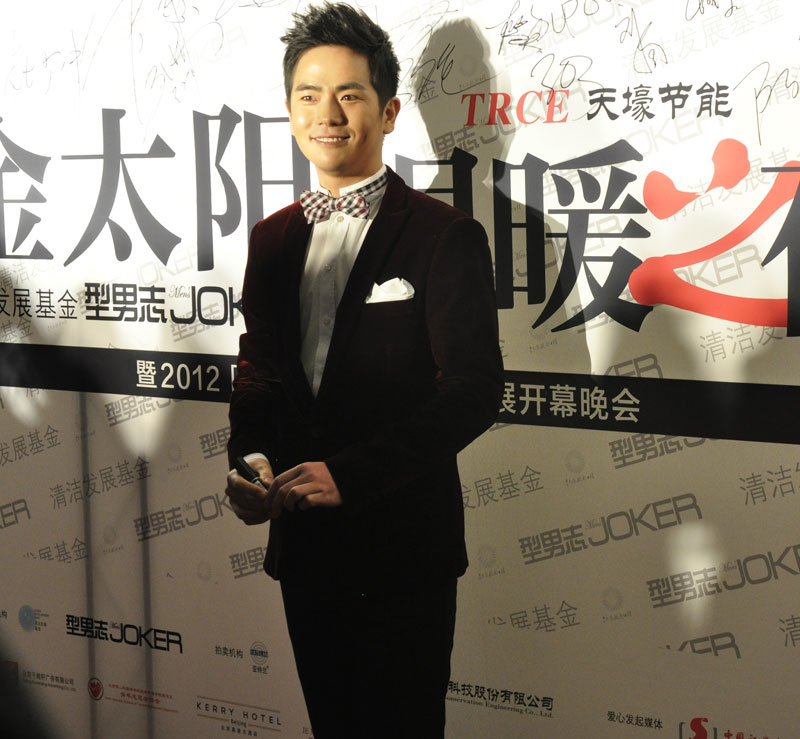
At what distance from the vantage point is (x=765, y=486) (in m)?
2.19

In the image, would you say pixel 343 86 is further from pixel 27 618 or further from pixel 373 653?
pixel 27 618

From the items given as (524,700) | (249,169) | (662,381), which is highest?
(249,169)

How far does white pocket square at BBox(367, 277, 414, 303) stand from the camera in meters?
2.23

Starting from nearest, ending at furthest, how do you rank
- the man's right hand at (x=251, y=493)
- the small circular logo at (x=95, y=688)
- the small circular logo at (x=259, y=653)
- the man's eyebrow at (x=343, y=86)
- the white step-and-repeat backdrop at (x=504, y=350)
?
the white step-and-repeat backdrop at (x=504, y=350)
the man's eyebrow at (x=343, y=86)
the man's right hand at (x=251, y=493)
the small circular logo at (x=259, y=653)
the small circular logo at (x=95, y=688)

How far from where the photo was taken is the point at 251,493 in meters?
2.42

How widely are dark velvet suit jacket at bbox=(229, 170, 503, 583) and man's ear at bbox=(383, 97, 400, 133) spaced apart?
0.12 m

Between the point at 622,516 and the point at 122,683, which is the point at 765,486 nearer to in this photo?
the point at 622,516

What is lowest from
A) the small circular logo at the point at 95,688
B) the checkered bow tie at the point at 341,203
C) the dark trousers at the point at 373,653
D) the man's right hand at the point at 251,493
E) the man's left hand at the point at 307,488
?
the small circular logo at the point at 95,688

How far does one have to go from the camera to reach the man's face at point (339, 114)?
7.54 ft

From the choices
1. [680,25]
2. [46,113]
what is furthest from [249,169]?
[680,25]

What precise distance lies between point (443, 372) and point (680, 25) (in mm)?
824

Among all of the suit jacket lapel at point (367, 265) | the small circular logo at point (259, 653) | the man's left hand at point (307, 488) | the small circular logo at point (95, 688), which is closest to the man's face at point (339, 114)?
the suit jacket lapel at point (367, 265)

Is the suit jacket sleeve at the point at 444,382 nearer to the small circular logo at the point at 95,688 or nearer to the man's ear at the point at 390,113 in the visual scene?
the man's ear at the point at 390,113

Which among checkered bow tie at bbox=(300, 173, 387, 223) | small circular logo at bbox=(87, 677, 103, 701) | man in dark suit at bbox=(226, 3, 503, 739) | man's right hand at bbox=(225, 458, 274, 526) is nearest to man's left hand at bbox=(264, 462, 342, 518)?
man in dark suit at bbox=(226, 3, 503, 739)
